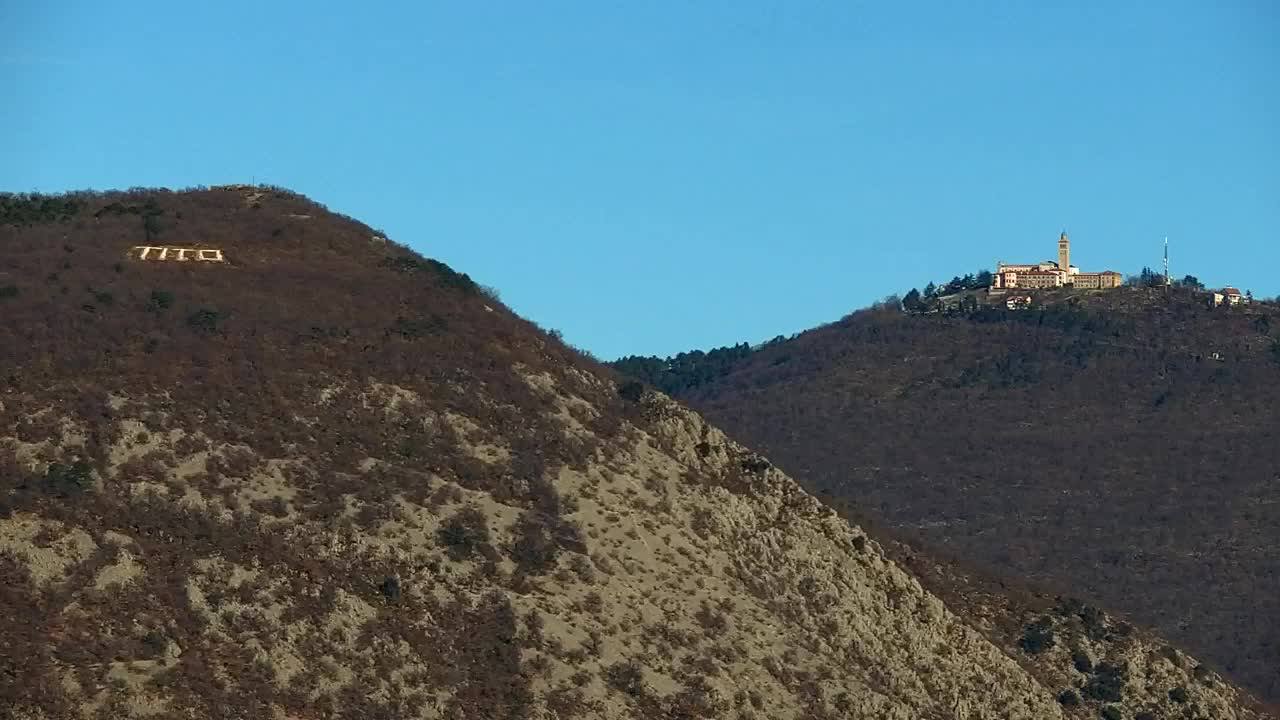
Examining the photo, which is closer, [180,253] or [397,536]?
[397,536]

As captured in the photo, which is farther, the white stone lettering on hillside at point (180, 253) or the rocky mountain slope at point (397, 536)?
the white stone lettering on hillside at point (180, 253)

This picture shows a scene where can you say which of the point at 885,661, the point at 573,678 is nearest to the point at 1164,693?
the point at 885,661

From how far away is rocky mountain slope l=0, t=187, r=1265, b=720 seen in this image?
9431cm

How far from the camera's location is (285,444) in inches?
4242

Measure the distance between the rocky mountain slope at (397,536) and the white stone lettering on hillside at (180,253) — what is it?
10.8 inches

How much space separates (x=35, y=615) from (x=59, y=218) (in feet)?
151

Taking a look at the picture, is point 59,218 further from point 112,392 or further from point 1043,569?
point 1043,569

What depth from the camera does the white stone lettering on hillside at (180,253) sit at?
127375 mm

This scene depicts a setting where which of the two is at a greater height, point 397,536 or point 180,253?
point 180,253

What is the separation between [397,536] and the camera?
337ft

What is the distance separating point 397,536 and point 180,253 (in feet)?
100

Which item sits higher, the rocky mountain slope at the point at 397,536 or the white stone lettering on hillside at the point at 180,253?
the white stone lettering on hillside at the point at 180,253

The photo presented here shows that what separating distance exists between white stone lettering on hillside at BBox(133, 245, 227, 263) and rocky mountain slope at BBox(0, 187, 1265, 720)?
27cm

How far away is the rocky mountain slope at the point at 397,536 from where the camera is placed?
94312 millimetres
